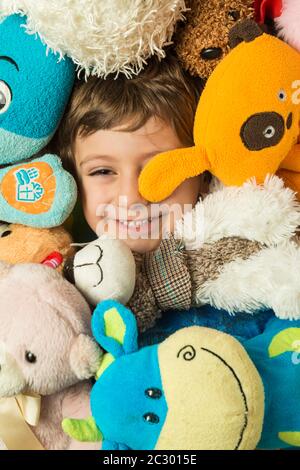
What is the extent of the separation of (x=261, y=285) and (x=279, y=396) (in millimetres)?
173

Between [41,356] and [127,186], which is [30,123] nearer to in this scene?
[127,186]

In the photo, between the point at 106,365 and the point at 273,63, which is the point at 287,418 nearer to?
the point at 106,365

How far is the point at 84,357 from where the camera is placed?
2.50 ft

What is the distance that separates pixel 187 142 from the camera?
3.41ft

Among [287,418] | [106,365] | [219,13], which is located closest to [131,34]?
[219,13]

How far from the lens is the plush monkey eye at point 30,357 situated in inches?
29.5

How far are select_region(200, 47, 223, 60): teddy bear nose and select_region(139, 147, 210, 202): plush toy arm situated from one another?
0.15m

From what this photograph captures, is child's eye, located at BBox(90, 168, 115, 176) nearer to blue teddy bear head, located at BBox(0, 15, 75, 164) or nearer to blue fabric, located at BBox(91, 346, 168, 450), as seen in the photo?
blue teddy bear head, located at BBox(0, 15, 75, 164)

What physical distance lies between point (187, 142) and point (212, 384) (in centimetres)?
51

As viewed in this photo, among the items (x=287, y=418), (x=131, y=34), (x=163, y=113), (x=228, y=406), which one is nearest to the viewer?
(x=228, y=406)

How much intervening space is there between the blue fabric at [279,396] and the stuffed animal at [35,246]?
34 cm


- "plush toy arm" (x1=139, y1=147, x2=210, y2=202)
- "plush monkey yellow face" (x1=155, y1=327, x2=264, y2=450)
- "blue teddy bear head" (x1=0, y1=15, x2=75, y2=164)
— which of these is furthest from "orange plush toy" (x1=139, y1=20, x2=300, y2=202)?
"plush monkey yellow face" (x1=155, y1=327, x2=264, y2=450)

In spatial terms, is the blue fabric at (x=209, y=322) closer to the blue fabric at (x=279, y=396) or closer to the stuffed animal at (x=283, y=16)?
the blue fabric at (x=279, y=396)

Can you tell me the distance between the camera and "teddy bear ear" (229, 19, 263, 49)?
34.6 inches
